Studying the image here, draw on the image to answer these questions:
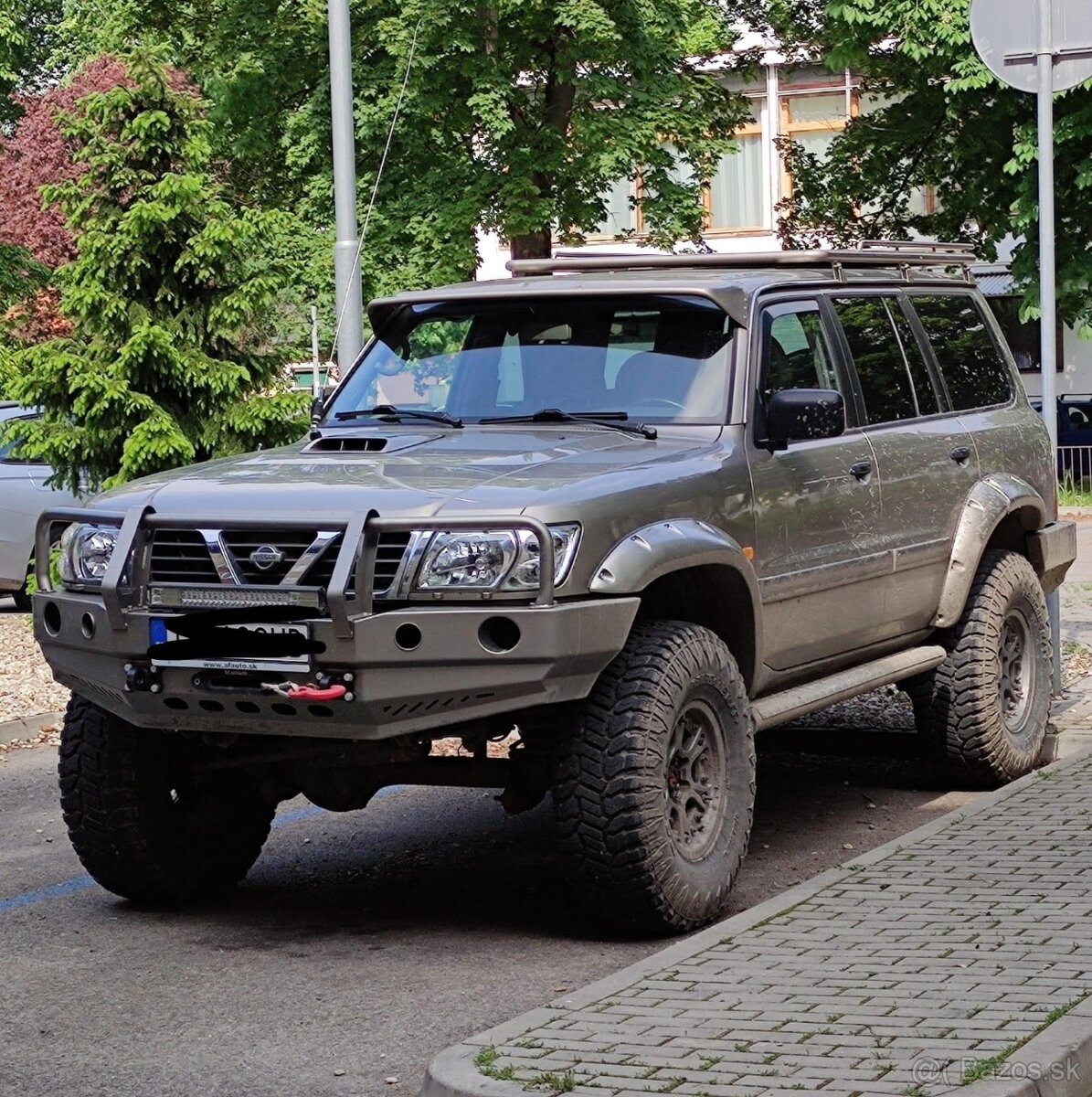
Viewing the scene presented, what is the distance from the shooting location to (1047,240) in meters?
9.93

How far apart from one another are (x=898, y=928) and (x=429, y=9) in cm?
2114

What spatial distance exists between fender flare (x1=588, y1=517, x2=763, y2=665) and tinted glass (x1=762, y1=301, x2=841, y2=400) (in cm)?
78

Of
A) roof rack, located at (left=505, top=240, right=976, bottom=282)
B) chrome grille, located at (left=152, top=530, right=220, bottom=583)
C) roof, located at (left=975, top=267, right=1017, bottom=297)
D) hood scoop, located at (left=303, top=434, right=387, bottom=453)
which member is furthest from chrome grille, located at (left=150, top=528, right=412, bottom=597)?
roof, located at (left=975, top=267, right=1017, bottom=297)

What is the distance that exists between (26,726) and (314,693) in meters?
5.48

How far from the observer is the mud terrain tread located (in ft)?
27.9

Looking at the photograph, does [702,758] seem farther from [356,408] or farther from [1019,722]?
[1019,722]

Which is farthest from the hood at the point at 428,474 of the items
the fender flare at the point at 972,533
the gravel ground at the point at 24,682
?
the gravel ground at the point at 24,682

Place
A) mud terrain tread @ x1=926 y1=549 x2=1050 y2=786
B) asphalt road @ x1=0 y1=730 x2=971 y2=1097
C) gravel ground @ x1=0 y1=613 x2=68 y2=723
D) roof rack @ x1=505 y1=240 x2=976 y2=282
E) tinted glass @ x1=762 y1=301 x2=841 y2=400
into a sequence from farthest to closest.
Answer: gravel ground @ x1=0 y1=613 x2=68 y2=723, mud terrain tread @ x1=926 y1=549 x2=1050 y2=786, roof rack @ x1=505 y1=240 x2=976 y2=282, tinted glass @ x1=762 y1=301 x2=841 y2=400, asphalt road @ x1=0 y1=730 x2=971 y2=1097

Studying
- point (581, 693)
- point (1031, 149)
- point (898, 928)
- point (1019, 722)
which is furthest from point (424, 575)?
point (1031, 149)

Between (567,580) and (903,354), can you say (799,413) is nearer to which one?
(567,580)

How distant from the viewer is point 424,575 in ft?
19.4

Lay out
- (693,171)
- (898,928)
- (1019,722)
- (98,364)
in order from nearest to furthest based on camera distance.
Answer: (898,928)
(1019,722)
(98,364)
(693,171)

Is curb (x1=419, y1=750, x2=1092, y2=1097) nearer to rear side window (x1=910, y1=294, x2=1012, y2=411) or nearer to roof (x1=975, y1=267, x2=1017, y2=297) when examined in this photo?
rear side window (x1=910, y1=294, x2=1012, y2=411)

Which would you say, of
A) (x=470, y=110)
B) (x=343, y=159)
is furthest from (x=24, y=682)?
(x=470, y=110)
